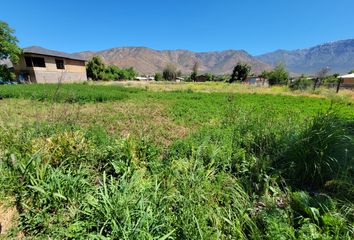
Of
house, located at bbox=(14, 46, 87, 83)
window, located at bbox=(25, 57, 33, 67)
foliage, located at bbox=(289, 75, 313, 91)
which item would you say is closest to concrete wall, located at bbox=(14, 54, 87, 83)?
house, located at bbox=(14, 46, 87, 83)

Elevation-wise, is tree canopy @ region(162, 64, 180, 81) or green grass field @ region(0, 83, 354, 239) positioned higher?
tree canopy @ region(162, 64, 180, 81)

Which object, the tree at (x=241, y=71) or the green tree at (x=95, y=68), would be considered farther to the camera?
the tree at (x=241, y=71)

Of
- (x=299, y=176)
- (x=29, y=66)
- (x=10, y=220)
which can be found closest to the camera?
(x=10, y=220)

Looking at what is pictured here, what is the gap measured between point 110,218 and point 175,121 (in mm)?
5565

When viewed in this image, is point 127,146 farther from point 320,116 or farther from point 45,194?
point 320,116

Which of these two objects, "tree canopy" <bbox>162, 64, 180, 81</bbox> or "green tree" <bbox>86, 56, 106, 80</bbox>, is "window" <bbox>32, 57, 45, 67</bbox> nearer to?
"green tree" <bbox>86, 56, 106, 80</bbox>

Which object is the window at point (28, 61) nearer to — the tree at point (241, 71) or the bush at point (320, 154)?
the bush at point (320, 154)

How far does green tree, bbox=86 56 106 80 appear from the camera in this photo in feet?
146

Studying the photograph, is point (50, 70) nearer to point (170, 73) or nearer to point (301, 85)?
point (301, 85)

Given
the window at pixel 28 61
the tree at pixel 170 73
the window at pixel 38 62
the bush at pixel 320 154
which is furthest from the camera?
the tree at pixel 170 73

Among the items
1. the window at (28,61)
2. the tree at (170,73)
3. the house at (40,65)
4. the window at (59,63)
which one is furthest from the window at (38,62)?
the tree at (170,73)

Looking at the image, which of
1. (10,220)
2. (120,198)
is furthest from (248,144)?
(10,220)

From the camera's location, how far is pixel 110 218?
183 centimetres

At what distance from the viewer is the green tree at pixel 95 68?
44.6 meters
